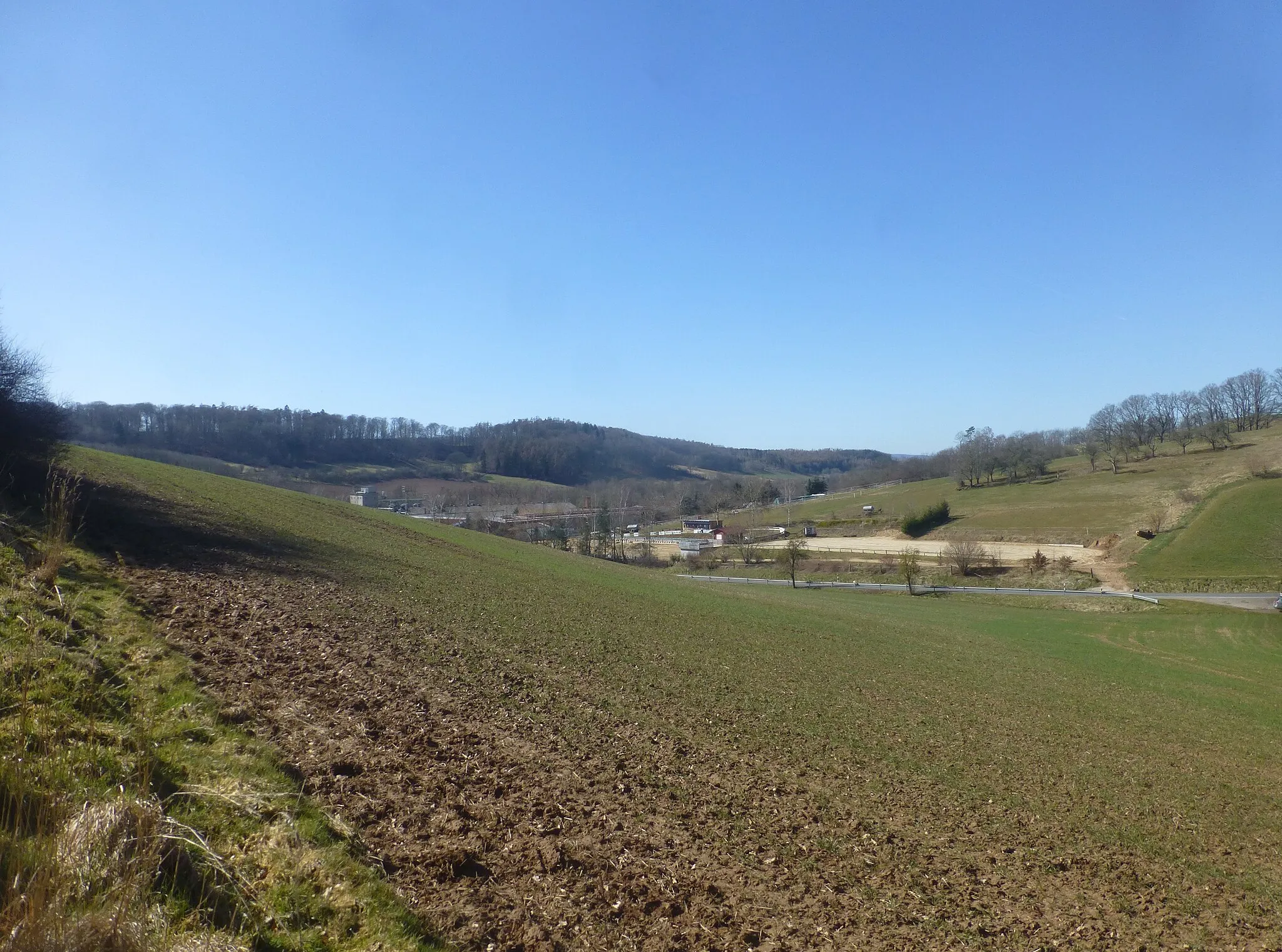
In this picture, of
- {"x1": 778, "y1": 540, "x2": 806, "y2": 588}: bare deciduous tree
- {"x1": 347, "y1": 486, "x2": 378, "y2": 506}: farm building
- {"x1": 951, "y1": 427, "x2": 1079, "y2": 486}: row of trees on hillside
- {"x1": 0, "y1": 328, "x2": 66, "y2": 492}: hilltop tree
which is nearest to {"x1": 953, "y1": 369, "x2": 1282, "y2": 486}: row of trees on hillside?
{"x1": 951, "y1": 427, "x2": 1079, "y2": 486}: row of trees on hillside

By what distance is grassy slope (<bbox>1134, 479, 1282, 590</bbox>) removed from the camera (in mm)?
54562

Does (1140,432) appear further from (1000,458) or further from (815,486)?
(815,486)

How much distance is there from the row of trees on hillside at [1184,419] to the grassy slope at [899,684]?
89844 mm

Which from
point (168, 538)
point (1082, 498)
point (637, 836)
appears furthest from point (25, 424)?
point (1082, 498)

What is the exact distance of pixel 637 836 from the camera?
7.64m

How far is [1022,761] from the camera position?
1342cm

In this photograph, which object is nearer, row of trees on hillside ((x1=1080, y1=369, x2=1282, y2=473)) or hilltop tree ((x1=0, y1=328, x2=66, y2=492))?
hilltop tree ((x1=0, y1=328, x2=66, y2=492))

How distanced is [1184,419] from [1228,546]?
80.1 meters

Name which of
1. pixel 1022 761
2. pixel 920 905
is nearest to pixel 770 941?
pixel 920 905

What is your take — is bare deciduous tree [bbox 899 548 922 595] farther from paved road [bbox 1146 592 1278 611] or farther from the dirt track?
paved road [bbox 1146 592 1278 611]

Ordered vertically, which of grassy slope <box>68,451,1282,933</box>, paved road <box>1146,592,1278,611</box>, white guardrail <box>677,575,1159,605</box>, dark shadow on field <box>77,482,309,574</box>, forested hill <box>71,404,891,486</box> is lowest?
white guardrail <box>677,575,1159,605</box>

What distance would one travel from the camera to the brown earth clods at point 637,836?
6.27m

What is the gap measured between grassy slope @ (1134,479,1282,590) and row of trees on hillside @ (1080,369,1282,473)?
1780 inches

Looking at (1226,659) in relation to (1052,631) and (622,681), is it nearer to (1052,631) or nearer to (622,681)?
(1052,631)
